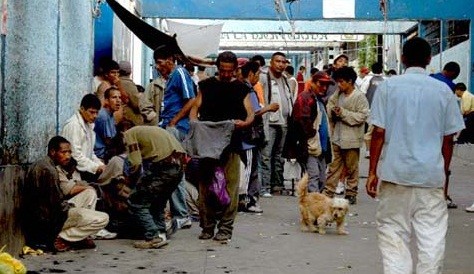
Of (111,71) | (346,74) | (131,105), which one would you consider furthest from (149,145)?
(346,74)

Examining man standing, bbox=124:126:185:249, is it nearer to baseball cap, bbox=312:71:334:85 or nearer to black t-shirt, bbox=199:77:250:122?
black t-shirt, bbox=199:77:250:122

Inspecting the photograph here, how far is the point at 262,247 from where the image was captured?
27.5ft

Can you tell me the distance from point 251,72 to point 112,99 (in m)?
2.53

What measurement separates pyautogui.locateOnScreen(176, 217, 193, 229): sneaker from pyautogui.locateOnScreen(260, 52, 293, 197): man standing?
2592mm

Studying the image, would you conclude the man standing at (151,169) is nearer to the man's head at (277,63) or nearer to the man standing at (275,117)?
the man standing at (275,117)

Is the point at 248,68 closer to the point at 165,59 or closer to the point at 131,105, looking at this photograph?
the point at 131,105

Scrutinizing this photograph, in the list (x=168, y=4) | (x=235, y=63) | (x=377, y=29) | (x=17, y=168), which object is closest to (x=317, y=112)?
(x=235, y=63)

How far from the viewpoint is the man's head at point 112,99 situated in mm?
9534

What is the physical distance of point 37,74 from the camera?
8.66 metres

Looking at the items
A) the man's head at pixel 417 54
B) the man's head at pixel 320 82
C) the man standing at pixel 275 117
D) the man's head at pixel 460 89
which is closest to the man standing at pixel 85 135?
the man's head at pixel 320 82

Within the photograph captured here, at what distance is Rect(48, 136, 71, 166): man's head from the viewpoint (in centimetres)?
788

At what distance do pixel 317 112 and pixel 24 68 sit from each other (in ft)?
13.5

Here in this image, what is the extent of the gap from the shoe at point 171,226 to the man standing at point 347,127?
2.67 meters

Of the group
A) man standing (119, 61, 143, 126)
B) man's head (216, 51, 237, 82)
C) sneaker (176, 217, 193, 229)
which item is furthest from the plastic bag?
man standing (119, 61, 143, 126)
